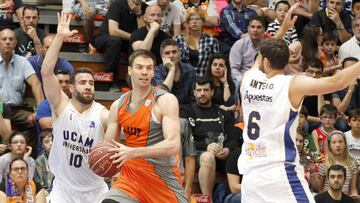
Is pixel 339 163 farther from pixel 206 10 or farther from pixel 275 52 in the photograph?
pixel 275 52

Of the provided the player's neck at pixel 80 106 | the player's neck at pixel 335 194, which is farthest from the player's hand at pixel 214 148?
the player's neck at pixel 80 106

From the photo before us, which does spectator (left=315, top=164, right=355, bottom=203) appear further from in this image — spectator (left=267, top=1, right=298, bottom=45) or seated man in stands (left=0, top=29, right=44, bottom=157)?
seated man in stands (left=0, top=29, right=44, bottom=157)

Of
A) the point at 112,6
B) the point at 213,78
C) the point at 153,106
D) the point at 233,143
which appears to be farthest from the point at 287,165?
the point at 112,6

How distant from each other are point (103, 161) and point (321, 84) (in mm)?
2220

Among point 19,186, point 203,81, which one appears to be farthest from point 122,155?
point 203,81

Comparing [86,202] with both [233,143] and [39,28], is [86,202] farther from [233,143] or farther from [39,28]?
[39,28]

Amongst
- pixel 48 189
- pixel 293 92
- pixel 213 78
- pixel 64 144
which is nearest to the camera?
pixel 293 92

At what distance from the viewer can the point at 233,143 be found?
13.8 meters

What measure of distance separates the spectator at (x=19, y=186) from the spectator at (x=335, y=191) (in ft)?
11.7

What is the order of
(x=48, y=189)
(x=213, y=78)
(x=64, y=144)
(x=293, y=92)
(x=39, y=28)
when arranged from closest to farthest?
1. (x=293, y=92)
2. (x=64, y=144)
3. (x=48, y=189)
4. (x=213, y=78)
5. (x=39, y=28)

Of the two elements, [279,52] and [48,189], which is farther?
[48,189]

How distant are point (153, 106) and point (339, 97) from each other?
6.02 m

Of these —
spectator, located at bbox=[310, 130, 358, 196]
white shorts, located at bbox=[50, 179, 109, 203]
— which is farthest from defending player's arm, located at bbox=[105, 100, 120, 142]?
spectator, located at bbox=[310, 130, 358, 196]

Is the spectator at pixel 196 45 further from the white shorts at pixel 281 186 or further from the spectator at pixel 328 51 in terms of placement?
the white shorts at pixel 281 186
